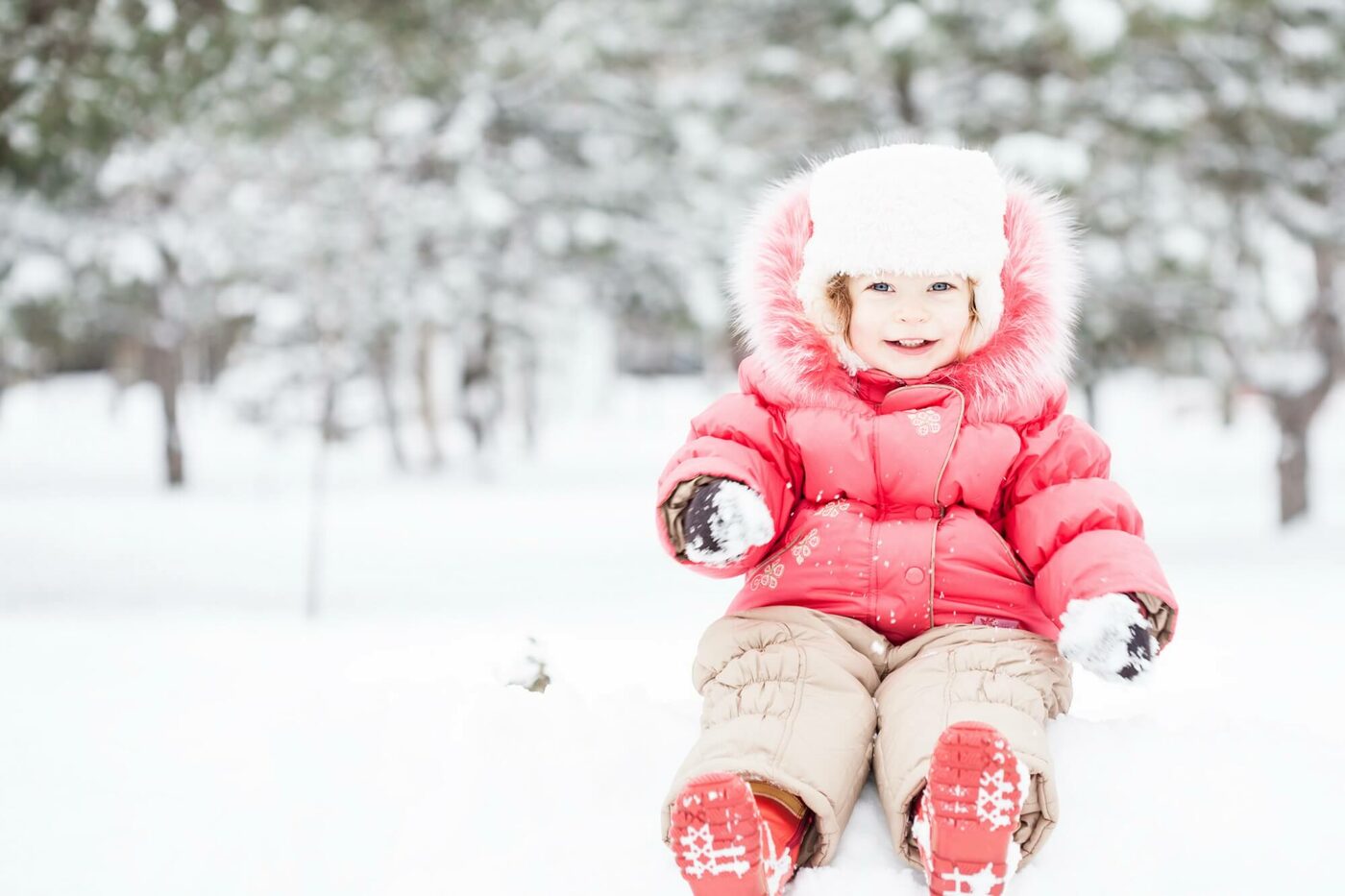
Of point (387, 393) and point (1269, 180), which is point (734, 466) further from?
point (387, 393)

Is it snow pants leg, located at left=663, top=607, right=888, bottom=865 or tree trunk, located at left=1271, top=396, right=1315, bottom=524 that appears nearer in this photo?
snow pants leg, located at left=663, top=607, right=888, bottom=865

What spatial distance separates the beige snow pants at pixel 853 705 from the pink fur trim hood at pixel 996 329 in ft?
1.64

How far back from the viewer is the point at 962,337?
7.85 ft

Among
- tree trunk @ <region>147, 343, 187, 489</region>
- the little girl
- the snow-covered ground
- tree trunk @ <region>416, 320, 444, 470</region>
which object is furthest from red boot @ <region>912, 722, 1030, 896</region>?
tree trunk @ <region>416, 320, 444, 470</region>

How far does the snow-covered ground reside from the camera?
6.77 feet

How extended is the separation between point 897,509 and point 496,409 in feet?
44.8

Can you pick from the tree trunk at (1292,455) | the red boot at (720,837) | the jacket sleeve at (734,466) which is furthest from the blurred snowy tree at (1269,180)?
the red boot at (720,837)

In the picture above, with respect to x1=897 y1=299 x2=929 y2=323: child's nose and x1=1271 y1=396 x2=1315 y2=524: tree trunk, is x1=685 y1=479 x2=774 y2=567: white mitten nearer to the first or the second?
x1=897 y1=299 x2=929 y2=323: child's nose

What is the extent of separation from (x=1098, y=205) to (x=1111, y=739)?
615 centimetres

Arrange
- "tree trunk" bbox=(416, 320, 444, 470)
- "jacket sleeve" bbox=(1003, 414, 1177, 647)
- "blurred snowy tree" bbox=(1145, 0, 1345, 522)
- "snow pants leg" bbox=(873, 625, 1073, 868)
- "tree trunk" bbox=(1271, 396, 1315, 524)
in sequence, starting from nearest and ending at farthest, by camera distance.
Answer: "snow pants leg" bbox=(873, 625, 1073, 868) < "jacket sleeve" bbox=(1003, 414, 1177, 647) < "blurred snowy tree" bbox=(1145, 0, 1345, 522) < "tree trunk" bbox=(1271, 396, 1315, 524) < "tree trunk" bbox=(416, 320, 444, 470)

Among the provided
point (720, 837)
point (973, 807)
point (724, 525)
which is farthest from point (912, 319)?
point (720, 837)

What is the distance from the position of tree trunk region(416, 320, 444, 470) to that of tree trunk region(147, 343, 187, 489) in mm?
3339

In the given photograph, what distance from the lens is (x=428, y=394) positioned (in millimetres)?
17391

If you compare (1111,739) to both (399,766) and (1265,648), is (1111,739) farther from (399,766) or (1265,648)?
(1265,648)
